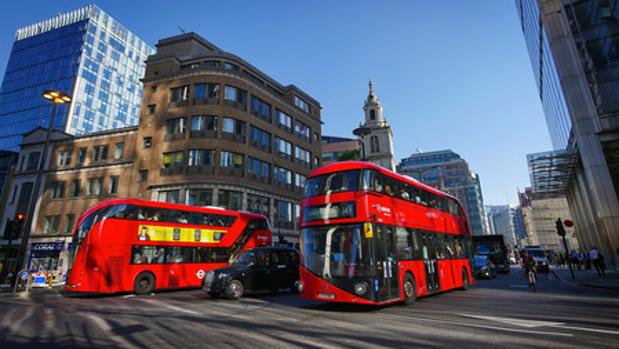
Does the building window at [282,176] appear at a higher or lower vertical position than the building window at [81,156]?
lower

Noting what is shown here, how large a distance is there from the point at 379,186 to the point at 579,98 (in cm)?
2161

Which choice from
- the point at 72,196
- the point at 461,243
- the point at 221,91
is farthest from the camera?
the point at 72,196

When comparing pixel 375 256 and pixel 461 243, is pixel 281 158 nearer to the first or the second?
pixel 461 243

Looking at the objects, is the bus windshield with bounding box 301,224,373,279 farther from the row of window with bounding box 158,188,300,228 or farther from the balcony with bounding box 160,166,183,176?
the balcony with bounding box 160,166,183,176

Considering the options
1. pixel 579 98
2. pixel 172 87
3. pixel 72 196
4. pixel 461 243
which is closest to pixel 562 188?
pixel 579 98

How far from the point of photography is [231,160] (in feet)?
99.5

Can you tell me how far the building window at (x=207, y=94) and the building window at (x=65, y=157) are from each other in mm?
17573

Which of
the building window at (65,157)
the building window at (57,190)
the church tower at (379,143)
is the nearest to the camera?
the building window at (57,190)

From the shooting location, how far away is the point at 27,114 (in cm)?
7588

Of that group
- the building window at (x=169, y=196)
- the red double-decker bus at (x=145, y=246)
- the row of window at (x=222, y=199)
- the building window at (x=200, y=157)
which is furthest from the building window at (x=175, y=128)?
the red double-decker bus at (x=145, y=246)

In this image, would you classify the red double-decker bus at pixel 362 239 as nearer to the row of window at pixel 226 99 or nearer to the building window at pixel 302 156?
the row of window at pixel 226 99

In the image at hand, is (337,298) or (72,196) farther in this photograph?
(72,196)

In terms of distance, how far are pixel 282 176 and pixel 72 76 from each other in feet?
233

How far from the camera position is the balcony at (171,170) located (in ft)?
96.4
